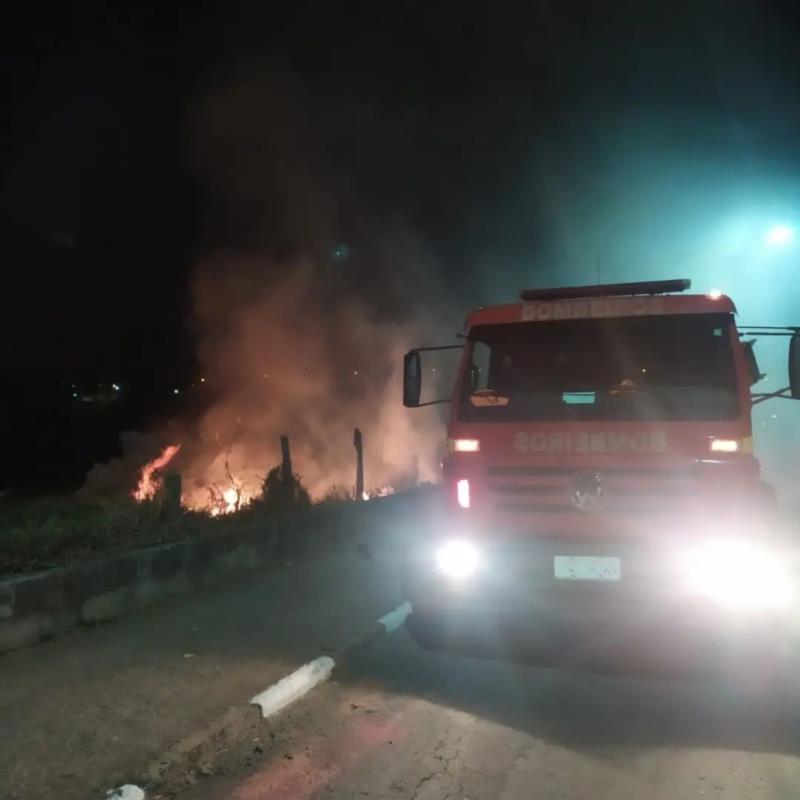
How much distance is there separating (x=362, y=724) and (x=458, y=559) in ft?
4.53

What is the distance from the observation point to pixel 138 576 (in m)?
6.22

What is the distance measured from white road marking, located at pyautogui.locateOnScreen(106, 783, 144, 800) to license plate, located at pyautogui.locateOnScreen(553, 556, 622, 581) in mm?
2774

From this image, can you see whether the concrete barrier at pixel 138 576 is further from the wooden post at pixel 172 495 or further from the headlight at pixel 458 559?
the headlight at pixel 458 559

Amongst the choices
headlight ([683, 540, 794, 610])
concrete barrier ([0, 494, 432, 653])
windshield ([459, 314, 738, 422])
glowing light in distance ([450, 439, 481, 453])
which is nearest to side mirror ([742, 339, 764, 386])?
windshield ([459, 314, 738, 422])

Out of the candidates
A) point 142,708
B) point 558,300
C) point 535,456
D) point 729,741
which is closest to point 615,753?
point 729,741

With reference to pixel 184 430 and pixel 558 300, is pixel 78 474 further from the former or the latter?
pixel 558 300

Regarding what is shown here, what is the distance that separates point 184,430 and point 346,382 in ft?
13.2

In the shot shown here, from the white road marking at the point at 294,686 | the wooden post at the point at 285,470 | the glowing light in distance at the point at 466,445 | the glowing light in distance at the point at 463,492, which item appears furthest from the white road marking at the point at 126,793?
the wooden post at the point at 285,470

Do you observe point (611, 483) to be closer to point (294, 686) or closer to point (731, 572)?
point (731, 572)

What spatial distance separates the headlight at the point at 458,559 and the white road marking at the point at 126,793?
2.50 m

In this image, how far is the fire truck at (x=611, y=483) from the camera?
194 inches

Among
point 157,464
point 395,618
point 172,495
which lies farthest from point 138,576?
point 157,464

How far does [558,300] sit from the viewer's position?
19.3 ft

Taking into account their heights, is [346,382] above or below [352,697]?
above
